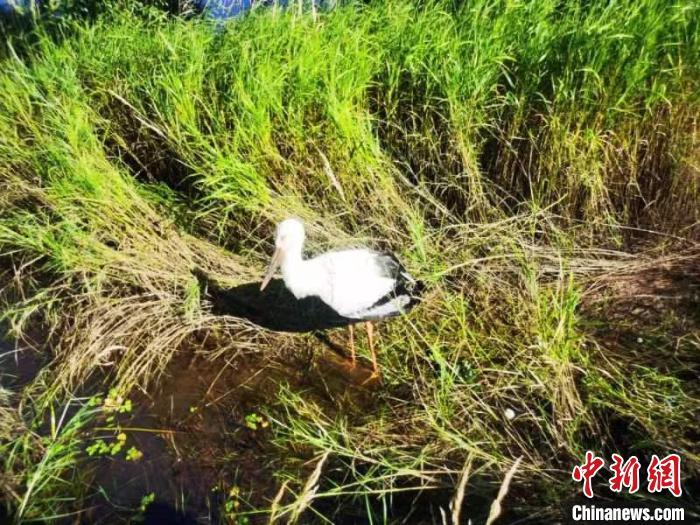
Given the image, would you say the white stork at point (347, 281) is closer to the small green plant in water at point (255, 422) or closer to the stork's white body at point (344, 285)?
the stork's white body at point (344, 285)

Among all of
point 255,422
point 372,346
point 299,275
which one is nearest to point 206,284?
point 299,275

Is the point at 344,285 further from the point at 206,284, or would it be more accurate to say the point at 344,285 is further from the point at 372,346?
the point at 206,284

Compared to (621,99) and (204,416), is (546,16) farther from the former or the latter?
(204,416)

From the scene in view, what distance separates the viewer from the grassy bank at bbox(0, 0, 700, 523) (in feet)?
7.45

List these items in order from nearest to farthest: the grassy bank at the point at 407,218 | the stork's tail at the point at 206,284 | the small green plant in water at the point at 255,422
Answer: the grassy bank at the point at 407,218 < the small green plant in water at the point at 255,422 < the stork's tail at the point at 206,284

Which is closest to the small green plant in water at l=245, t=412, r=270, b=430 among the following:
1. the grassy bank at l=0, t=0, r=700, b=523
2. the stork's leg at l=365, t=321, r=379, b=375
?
the grassy bank at l=0, t=0, r=700, b=523

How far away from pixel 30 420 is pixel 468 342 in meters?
2.17

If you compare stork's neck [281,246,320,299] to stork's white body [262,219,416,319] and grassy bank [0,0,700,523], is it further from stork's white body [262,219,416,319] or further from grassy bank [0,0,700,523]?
grassy bank [0,0,700,523]

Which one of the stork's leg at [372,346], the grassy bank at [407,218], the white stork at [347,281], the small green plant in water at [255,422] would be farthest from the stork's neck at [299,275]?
the small green plant in water at [255,422]

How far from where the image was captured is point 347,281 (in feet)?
8.80

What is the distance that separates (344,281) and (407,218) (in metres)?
0.60

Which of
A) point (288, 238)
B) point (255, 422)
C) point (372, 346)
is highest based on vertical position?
point (288, 238)

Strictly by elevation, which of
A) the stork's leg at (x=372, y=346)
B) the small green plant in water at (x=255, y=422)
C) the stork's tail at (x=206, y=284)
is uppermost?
the stork's tail at (x=206, y=284)

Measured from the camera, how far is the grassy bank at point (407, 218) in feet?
7.45
